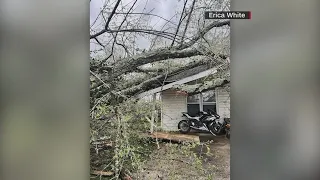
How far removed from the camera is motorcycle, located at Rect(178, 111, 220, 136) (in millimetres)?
1766

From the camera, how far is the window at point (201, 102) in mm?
1771

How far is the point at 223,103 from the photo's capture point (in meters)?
1.76

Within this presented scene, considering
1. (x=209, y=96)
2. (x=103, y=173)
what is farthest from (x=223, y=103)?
(x=103, y=173)

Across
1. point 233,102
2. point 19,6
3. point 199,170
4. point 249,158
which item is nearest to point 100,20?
point 19,6

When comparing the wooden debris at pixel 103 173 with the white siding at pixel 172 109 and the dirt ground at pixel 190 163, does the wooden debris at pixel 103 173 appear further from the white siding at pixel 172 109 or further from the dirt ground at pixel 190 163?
the white siding at pixel 172 109

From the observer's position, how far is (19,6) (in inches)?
67.1

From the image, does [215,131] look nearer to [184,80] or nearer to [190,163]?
[190,163]

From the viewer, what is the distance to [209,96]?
5.83ft

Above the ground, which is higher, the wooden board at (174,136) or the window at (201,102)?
the window at (201,102)

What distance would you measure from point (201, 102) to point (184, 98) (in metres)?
0.10

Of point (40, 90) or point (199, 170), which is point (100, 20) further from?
point (199, 170)

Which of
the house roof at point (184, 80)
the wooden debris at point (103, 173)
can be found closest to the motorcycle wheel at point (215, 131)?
the house roof at point (184, 80)

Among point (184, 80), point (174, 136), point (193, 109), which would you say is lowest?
point (174, 136)

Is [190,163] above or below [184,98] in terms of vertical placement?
below
